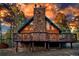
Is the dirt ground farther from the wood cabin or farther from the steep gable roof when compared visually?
the steep gable roof

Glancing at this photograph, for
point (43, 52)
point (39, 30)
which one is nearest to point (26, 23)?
point (39, 30)

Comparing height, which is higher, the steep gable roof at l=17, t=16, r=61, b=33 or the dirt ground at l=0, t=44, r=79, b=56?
the steep gable roof at l=17, t=16, r=61, b=33

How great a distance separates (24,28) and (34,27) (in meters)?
0.11

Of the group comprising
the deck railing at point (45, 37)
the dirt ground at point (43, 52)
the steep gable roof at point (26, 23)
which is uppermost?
the steep gable roof at point (26, 23)

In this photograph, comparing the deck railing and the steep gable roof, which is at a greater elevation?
the steep gable roof

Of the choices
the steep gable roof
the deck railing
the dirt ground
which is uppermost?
the steep gable roof

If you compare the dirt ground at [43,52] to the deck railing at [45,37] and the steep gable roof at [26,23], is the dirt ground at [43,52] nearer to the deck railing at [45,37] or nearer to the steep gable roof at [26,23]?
the deck railing at [45,37]

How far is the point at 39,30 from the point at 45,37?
10 cm

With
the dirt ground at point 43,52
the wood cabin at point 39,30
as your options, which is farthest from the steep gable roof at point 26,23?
the dirt ground at point 43,52

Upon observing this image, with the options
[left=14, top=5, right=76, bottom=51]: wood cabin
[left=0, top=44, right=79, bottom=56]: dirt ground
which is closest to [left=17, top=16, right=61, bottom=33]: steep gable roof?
[left=14, top=5, right=76, bottom=51]: wood cabin

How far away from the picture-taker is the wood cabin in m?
4.33

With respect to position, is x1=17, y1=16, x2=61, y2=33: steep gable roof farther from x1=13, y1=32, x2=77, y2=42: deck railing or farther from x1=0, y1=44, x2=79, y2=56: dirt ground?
x1=0, y1=44, x2=79, y2=56: dirt ground

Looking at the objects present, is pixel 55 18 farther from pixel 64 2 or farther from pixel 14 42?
pixel 14 42

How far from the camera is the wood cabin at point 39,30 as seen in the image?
433 centimetres
